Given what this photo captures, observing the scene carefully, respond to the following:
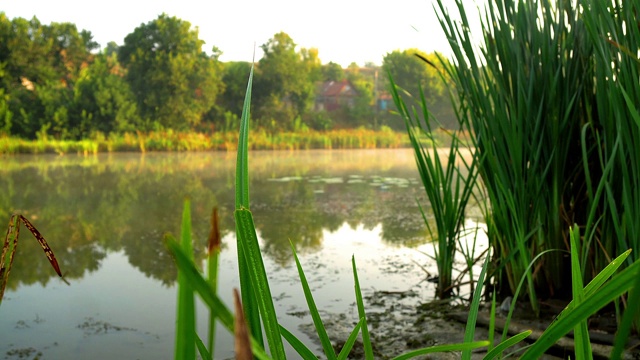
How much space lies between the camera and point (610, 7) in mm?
1050

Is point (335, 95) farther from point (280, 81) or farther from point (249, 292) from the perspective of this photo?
point (249, 292)

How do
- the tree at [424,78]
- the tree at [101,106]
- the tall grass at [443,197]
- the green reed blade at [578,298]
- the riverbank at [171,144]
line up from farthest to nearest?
the tree at [424,78] → the tree at [101,106] → the riverbank at [171,144] → the tall grass at [443,197] → the green reed blade at [578,298]

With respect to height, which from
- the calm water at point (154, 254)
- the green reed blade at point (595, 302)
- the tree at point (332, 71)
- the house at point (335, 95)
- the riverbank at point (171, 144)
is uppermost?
the tree at point (332, 71)

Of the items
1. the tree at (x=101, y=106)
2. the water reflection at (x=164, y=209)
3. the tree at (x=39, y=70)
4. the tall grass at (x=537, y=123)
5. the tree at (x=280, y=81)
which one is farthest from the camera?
the tree at (x=280, y=81)

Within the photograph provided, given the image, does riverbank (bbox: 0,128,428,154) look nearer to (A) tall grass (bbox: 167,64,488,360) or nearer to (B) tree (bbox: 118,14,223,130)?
(B) tree (bbox: 118,14,223,130)

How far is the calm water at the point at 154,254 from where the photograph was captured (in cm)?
141

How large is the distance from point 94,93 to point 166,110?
8.44 ft

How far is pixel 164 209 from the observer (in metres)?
3.49

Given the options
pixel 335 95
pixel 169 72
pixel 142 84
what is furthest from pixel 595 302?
pixel 335 95

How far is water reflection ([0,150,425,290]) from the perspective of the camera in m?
2.31

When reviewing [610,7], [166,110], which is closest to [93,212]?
[610,7]

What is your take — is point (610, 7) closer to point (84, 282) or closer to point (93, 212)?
point (84, 282)

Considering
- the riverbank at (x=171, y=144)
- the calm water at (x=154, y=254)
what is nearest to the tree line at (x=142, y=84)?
the riverbank at (x=171, y=144)

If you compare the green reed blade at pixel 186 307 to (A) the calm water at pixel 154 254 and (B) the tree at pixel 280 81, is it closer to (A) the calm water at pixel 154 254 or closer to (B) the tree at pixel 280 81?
(A) the calm water at pixel 154 254
